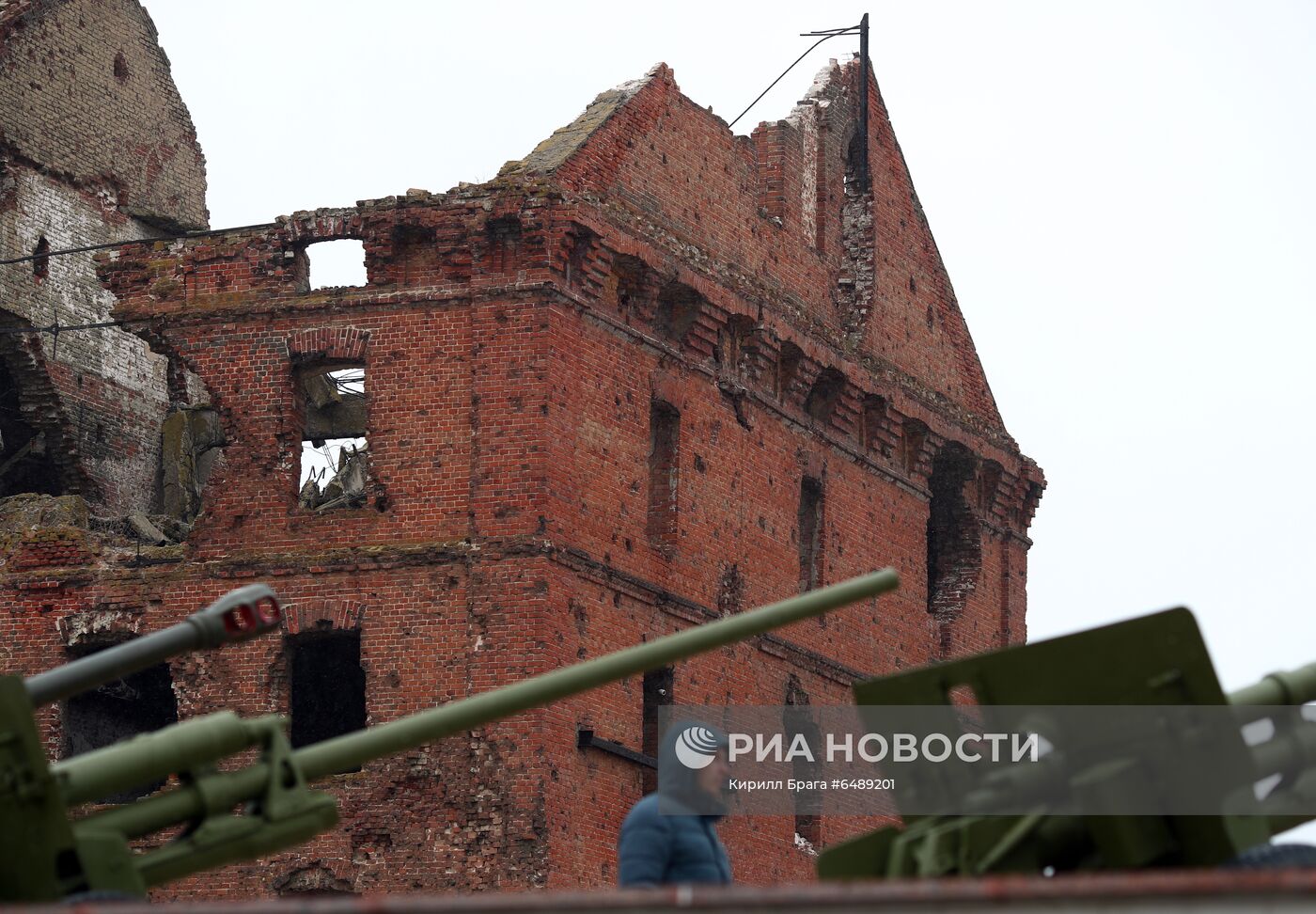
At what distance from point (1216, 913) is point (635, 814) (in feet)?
13.8

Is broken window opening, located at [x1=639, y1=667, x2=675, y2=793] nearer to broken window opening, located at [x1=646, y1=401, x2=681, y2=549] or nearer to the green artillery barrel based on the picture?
broken window opening, located at [x1=646, y1=401, x2=681, y2=549]

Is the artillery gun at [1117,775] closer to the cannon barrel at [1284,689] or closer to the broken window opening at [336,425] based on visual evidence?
the cannon barrel at [1284,689]

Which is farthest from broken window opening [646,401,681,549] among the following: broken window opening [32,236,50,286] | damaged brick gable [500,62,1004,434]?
broken window opening [32,236,50,286]

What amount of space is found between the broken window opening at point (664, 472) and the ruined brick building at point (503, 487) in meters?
0.03

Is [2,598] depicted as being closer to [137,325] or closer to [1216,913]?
[137,325]

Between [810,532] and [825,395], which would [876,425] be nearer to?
[825,395]

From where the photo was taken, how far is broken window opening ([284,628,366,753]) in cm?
2489

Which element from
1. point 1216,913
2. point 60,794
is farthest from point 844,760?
point 1216,913

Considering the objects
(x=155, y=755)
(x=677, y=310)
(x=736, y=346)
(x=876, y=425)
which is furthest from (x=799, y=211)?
(x=155, y=755)

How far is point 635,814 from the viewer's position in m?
10.2

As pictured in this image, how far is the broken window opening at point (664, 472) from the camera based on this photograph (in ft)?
83.8

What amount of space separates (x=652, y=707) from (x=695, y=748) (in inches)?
555

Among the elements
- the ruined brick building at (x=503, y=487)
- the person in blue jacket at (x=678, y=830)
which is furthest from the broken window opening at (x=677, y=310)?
the person in blue jacket at (x=678, y=830)

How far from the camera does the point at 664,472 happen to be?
2580 cm
